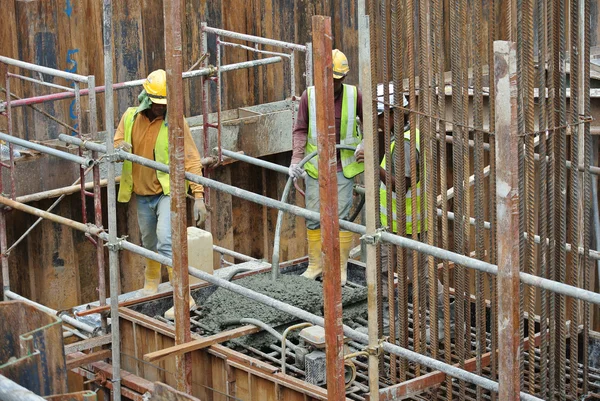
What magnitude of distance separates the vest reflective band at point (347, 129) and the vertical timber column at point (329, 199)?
3.05 m

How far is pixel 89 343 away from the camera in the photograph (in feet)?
29.1

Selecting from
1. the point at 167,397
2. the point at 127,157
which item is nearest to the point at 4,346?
the point at 167,397

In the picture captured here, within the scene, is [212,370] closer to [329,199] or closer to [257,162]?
[329,199]

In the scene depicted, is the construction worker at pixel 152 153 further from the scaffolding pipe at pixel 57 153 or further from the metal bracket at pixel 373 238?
the metal bracket at pixel 373 238

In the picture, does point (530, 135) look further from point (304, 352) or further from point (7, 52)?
point (7, 52)

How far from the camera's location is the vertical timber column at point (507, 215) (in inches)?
227

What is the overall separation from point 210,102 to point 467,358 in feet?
19.5

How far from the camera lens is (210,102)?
516 inches

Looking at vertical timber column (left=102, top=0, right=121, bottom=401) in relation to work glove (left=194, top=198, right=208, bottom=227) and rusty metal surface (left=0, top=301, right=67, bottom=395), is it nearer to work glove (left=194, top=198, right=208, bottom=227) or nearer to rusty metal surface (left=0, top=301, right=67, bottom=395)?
work glove (left=194, top=198, right=208, bottom=227)

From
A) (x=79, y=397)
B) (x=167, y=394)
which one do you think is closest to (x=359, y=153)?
(x=167, y=394)

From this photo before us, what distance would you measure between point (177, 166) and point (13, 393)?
4071 millimetres

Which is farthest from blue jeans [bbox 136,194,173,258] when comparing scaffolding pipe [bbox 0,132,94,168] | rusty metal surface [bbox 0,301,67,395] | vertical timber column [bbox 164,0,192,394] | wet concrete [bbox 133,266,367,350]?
rusty metal surface [bbox 0,301,67,395]

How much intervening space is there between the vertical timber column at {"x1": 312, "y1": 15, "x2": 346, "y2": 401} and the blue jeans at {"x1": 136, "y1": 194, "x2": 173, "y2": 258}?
2.60 m

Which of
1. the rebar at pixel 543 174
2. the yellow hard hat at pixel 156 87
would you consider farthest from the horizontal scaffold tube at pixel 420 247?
the rebar at pixel 543 174
